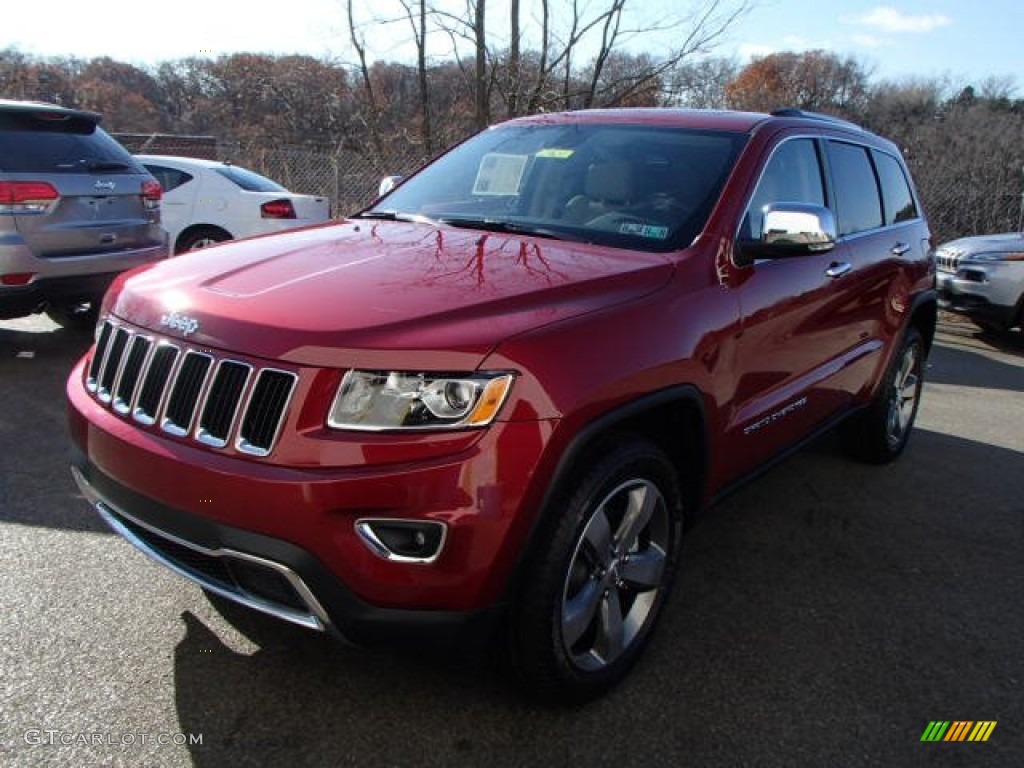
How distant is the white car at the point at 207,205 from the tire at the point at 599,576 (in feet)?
24.7

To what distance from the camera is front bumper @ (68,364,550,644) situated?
2.03m

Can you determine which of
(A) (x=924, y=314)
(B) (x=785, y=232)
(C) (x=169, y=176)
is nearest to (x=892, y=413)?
(A) (x=924, y=314)

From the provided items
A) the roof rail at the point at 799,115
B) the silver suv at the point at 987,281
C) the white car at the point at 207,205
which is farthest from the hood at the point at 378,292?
the silver suv at the point at 987,281

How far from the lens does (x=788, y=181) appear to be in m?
3.54

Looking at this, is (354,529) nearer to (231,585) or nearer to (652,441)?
(231,585)

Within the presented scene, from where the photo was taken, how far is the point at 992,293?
30.9ft

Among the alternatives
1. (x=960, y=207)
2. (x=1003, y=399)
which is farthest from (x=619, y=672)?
(x=960, y=207)

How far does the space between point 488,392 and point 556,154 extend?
1.80m

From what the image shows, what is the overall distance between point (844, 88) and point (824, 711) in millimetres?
77063

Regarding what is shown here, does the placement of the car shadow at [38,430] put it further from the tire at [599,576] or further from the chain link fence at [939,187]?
the chain link fence at [939,187]

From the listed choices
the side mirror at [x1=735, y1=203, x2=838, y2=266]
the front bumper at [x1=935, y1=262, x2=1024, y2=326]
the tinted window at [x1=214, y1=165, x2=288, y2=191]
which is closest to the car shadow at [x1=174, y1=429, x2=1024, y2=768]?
the side mirror at [x1=735, y1=203, x2=838, y2=266]

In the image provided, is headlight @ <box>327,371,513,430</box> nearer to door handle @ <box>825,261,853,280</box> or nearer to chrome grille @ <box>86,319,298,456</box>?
chrome grille @ <box>86,319,298,456</box>

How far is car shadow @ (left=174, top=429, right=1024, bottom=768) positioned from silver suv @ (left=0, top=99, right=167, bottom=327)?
12.2ft

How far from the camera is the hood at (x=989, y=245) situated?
378 inches
